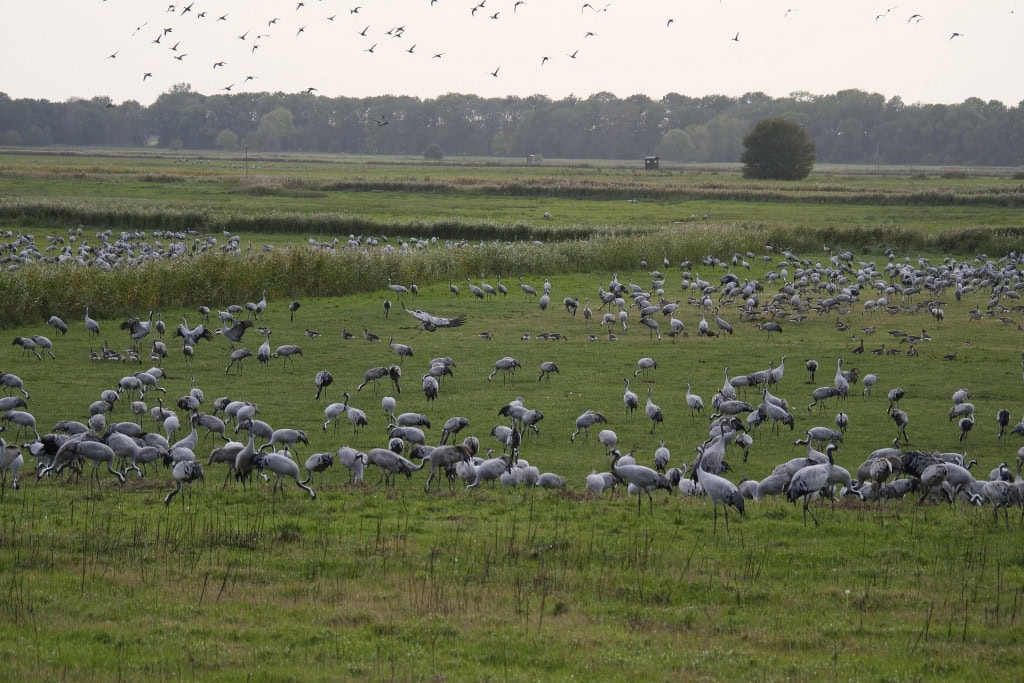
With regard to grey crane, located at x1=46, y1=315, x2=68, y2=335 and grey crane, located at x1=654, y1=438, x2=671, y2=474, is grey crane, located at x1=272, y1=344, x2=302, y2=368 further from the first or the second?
grey crane, located at x1=654, y1=438, x2=671, y2=474

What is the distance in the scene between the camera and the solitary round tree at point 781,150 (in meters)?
109

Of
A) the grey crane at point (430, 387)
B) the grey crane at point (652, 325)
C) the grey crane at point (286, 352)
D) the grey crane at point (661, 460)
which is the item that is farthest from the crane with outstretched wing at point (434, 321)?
the grey crane at point (661, 460)

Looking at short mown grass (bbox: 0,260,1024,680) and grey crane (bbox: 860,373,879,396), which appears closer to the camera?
short mown grass (bbox: 0,260,1024,680)

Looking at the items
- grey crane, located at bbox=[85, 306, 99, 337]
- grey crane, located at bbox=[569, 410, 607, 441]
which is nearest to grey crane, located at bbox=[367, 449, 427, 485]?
grey crane, located at bbox=[569, 410, 607, 441]

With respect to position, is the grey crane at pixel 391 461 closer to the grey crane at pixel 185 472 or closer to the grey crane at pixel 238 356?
the grey crane at pixel 185 472

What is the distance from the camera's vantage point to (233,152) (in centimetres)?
19100

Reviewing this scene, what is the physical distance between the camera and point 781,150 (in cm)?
11000

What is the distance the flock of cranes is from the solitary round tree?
3104 inches

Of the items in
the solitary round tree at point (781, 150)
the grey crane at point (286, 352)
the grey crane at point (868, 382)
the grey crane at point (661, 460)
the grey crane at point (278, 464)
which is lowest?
the grey crane at point (286, 352)

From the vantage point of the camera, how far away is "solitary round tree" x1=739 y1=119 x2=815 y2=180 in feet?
359

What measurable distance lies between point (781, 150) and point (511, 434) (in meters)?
98.1

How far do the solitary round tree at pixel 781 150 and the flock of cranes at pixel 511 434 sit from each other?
259 ft

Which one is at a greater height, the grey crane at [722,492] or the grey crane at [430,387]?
the grey crane at [722,492]

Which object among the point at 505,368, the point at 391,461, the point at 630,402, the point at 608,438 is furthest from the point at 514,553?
the point at 505,368
